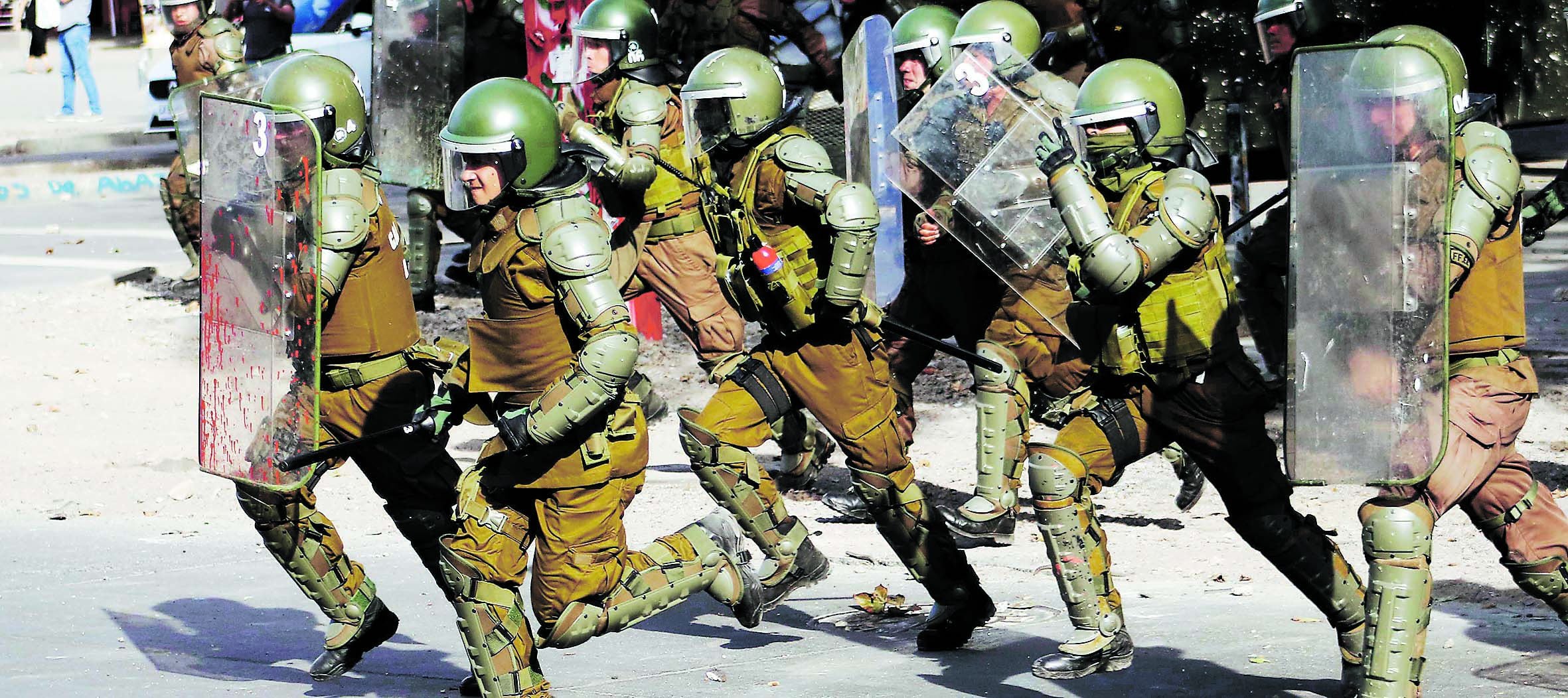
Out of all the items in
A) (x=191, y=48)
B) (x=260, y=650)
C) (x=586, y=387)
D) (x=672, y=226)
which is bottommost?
(x=260, y=650)

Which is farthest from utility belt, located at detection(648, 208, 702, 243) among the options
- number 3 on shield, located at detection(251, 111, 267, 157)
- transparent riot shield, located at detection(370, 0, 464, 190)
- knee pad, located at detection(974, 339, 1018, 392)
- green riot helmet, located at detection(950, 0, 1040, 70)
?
transparent riot shield, located at detection(370, 0, 464, 190)

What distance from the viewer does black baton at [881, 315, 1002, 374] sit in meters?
6.53

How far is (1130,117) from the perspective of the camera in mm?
5336

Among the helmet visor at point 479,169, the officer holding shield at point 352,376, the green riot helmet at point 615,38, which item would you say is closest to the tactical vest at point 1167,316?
the helmet visor at point 479,169

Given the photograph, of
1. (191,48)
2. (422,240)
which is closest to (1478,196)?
(422,240)

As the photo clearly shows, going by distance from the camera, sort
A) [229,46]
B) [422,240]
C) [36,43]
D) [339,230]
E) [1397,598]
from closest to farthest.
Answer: [1397,598]
[339,230]
[229,46]
[422,240]
[36,43]

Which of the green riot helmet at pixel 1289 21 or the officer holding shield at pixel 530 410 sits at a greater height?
the green riot helmet at pixel 1289 21

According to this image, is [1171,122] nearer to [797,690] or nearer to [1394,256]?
[1394,256]

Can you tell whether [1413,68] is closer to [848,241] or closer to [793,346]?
[848,241]

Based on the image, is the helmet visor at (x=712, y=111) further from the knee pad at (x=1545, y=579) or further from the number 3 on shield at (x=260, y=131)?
the knee pad at (x=1545, y=579)

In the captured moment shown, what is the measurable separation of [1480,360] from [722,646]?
2557mm

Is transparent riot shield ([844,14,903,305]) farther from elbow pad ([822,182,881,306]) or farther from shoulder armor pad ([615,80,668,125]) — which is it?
elbow pad ([822,182,881,306])

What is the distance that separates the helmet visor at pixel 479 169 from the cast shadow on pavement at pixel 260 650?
161 centimetres

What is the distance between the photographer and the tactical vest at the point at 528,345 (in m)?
5.06
